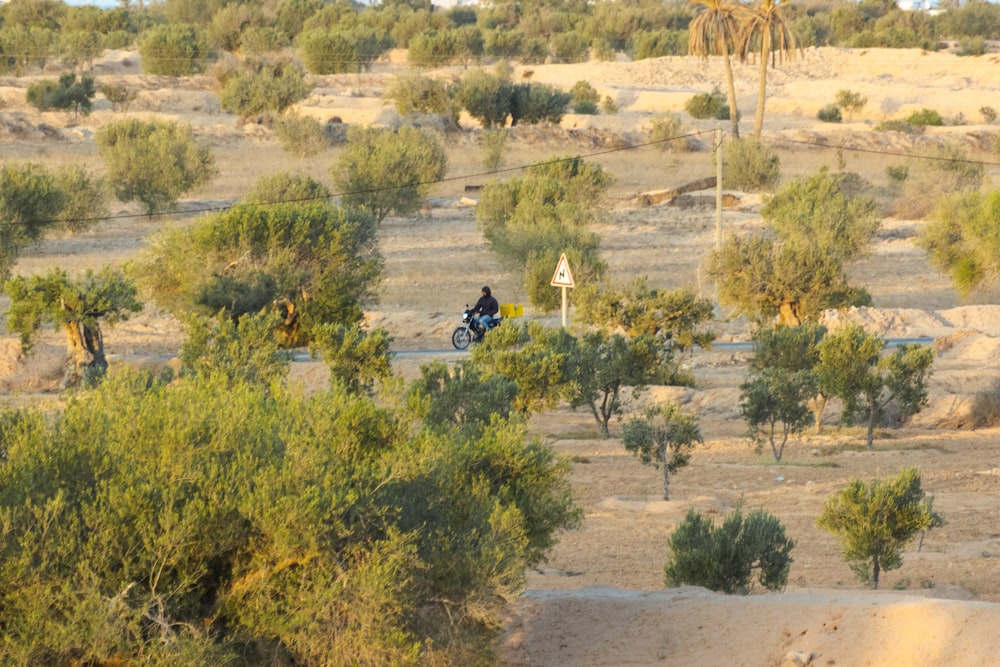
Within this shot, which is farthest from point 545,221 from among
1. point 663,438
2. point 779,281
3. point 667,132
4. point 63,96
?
point 63,96

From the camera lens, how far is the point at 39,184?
102 feet

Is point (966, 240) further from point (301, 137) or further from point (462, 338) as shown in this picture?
point (301, 137)

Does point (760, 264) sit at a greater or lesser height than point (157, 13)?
lesser

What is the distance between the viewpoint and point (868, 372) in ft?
59.7

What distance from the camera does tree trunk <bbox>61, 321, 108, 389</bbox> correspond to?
66.6 ft

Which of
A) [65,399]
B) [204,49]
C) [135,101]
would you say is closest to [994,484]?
[65,399]

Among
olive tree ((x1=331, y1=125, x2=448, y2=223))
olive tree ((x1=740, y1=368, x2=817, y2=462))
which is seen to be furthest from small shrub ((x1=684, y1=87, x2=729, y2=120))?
olive tree ((x1=740, y1=368, x2=817, y2=462))

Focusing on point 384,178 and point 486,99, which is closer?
point 384,178

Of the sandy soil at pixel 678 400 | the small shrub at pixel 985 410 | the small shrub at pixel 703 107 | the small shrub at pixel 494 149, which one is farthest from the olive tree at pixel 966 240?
the small shrub at pixel 703 107

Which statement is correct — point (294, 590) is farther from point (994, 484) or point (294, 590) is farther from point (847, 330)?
point (847, 330)

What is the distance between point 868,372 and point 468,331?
24.8 feet

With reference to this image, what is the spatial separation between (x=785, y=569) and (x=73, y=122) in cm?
4880

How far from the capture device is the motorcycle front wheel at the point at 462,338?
75.7ft

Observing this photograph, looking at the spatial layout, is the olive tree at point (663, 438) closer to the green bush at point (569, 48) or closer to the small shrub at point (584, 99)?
the small shrub at point (584, 99)
